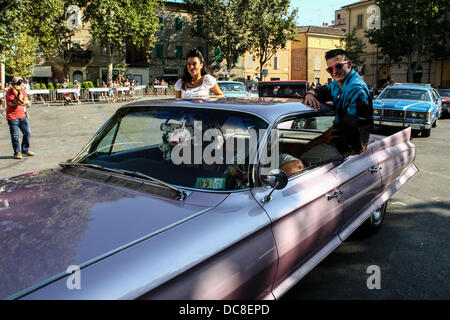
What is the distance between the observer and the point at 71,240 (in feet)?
5.48

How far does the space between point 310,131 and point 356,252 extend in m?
1.37

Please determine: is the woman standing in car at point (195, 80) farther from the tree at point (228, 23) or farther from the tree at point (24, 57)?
the tree at point (228, 23)

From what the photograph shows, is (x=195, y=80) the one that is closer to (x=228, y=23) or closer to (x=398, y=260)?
(x=398, y=260)

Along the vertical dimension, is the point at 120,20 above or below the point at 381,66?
above

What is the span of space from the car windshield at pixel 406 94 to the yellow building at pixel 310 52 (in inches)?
1867

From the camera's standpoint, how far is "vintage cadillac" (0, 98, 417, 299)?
1.53m

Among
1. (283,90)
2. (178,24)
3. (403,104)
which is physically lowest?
(403,104)

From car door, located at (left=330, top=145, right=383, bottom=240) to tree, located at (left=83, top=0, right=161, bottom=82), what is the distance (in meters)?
36.0

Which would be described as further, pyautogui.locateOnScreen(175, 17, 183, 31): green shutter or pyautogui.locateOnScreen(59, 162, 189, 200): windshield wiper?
pyautogui.locateOnScreen(175, 17, 183, 31): green shutter

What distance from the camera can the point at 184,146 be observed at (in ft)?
9.00

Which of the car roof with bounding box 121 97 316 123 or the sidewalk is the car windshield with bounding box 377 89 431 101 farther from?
the car roof with bounding box 121 97 316 123

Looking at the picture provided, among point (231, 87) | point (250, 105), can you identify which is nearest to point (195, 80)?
point (250, 105)

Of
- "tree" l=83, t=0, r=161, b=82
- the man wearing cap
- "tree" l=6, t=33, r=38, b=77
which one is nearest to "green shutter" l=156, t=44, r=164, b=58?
"tree" l=83, t=0, r=161, b=82

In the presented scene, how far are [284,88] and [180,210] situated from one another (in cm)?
946
